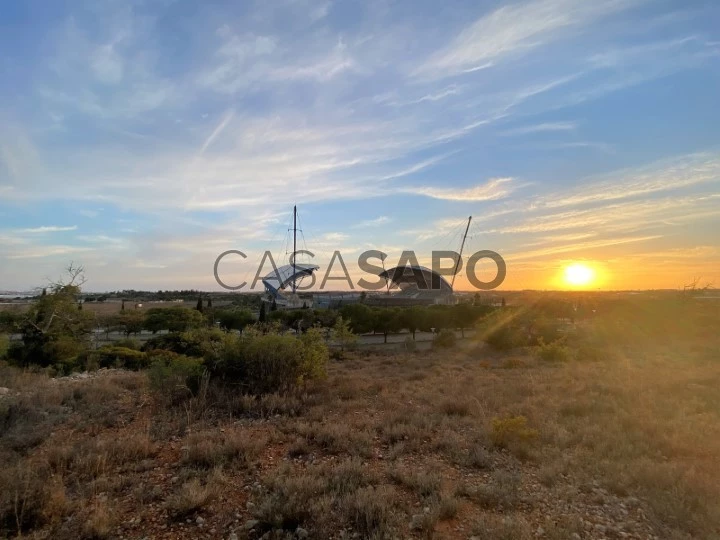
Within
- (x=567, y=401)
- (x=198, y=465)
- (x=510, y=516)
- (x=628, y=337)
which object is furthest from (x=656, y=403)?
(x=628, y=337)

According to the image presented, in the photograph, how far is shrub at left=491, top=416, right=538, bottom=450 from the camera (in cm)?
Result: 644

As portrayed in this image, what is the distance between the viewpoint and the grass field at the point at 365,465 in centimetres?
408

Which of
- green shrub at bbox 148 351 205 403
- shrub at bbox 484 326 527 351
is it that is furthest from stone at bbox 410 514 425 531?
shrub at bbox 484 326 527 351

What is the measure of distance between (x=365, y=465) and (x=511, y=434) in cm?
262

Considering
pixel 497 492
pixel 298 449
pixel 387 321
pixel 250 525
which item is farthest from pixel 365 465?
pixel 387 321

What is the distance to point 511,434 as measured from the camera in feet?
21.7

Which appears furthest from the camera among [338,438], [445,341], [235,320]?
[235,320]

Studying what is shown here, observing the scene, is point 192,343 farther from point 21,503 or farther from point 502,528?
point 502,528

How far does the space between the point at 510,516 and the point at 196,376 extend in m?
7.49

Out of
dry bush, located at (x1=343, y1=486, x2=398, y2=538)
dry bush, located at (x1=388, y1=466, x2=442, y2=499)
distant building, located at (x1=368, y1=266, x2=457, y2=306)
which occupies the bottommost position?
dry bush, located at (x1=388, y1=466, x2=442, y2=499)

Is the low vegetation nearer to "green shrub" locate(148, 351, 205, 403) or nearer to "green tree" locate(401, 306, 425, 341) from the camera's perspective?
"green shrub" locate(148, 351, 205, 403)

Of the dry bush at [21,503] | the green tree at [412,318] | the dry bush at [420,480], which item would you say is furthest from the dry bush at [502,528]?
the green tree at [412,318]

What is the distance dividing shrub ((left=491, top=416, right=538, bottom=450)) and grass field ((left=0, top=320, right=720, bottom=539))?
25 millimetres

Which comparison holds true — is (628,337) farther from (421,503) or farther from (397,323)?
(421,503)
